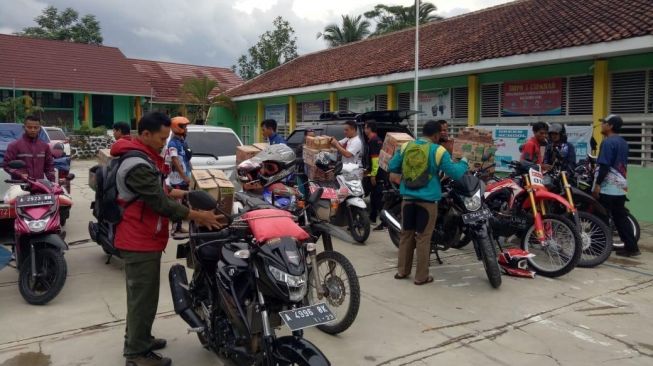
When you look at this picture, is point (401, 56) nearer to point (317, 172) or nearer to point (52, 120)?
point (317, 172)

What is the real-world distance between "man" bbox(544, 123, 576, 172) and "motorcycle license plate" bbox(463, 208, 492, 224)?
207 centimetres

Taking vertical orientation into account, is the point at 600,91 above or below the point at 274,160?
above

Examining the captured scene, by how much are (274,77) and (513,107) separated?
1333cm

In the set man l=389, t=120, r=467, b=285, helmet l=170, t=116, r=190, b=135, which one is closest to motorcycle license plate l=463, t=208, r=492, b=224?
man l=389, t=120, r=467, b=285

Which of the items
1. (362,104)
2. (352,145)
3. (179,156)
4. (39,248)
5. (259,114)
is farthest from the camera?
(259,114)

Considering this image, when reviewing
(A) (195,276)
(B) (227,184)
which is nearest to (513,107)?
(B) (227,184)

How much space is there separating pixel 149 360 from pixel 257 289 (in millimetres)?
1122

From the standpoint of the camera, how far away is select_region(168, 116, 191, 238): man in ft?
22.7

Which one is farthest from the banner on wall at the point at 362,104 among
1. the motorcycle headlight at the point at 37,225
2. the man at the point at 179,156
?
the motorcycle headlight at the point at 37,225

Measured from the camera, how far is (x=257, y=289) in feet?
9.75

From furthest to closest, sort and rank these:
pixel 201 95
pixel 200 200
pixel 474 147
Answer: pixel 201 95, pixel 474 147, pixel 200 200

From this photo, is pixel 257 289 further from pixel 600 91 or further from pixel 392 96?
pixel 392 96

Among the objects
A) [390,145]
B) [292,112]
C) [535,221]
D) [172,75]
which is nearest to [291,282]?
[535,221]

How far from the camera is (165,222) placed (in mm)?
3488
